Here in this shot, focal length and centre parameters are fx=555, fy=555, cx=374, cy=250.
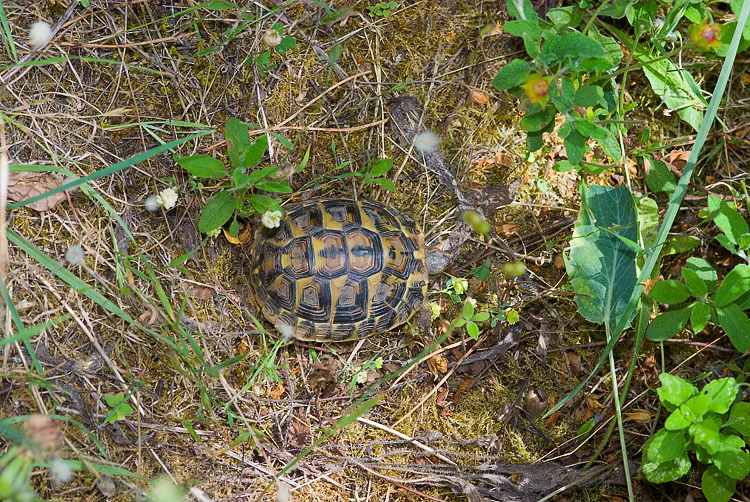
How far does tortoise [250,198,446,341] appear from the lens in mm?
2654

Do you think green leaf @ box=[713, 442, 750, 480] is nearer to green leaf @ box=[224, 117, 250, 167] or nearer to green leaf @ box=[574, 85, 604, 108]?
green leaf @ box=[574, 85, 604, 108]

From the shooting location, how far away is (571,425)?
2.86 m

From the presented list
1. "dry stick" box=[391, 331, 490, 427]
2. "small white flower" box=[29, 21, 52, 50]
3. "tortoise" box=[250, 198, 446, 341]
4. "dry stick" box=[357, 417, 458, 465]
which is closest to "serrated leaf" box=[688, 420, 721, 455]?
"dry stick" box=[391, 331, 490, 427]

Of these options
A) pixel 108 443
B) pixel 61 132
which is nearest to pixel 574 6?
pixel 61 132

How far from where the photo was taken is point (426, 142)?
2.88 m

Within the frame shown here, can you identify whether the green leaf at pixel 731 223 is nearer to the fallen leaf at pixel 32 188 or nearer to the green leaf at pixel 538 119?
the green leaf at pixel 538 119

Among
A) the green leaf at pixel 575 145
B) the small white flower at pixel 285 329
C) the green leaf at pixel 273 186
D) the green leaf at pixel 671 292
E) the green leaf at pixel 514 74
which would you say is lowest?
the small white flower at pixel 285 329

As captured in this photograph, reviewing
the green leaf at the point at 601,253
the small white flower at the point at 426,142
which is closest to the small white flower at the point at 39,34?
the small white flower at the point at 426,142

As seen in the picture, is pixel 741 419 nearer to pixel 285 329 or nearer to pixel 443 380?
pixel 443 380

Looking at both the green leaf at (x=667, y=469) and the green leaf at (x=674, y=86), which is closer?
the green leaf at (x=667, y=469)

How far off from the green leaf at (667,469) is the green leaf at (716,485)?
0.15 meters

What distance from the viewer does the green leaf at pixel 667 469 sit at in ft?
8.20

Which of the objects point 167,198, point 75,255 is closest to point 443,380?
point 167,198

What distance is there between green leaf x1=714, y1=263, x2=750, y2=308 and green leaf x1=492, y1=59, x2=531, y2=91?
130cm
